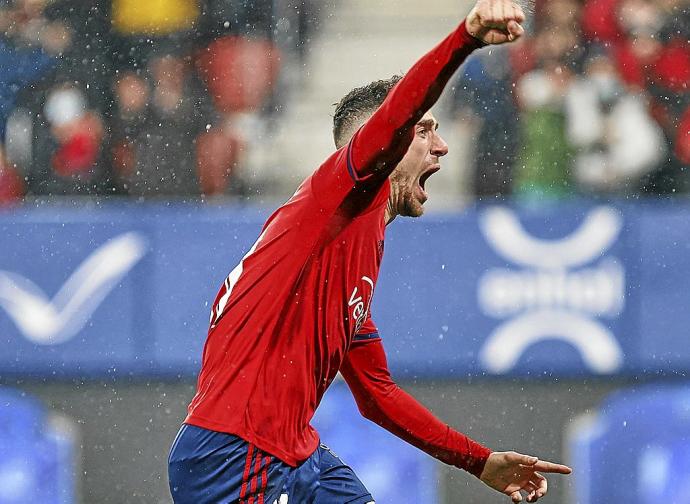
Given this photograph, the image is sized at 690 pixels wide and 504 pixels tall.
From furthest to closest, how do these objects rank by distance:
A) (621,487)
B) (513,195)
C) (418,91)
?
Answer: (513,195) < (621,487) < (418,91)

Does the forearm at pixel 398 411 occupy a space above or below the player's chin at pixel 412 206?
below

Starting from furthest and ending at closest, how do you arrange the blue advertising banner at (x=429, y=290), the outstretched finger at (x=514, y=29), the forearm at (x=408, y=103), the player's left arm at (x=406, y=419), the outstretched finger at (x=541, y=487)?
the blue advertising banner at (x=429, y=290), the player's left arm at (x=406, y=419), the outstretched finger at (x=541, y=487), the forearm at (x=408, y=103), the outstretched finger at (x=514, y=29)

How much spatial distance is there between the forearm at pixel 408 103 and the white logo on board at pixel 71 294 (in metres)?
4.15

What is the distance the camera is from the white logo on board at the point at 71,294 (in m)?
6.99

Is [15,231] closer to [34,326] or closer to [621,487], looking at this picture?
[34,326]

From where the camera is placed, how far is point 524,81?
777 centimetres

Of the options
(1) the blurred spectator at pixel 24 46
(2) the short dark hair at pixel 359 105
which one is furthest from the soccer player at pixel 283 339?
(1) the blurred spectator at pixel 24 46

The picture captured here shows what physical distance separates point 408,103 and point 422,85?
5 centimetres

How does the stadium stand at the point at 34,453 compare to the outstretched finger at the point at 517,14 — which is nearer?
the outstretched finger at the point at 517,14

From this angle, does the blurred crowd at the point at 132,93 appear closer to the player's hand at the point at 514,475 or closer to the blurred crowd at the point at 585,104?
the blurred crowd at the point at 585,104

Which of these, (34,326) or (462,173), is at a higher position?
(462,173)

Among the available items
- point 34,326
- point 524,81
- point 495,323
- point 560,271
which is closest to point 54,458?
point 34,326

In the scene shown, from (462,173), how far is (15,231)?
9.67 feet

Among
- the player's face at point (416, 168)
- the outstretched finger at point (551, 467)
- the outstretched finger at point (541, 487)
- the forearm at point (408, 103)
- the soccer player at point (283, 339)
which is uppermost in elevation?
the forearm at point (408, 103)
